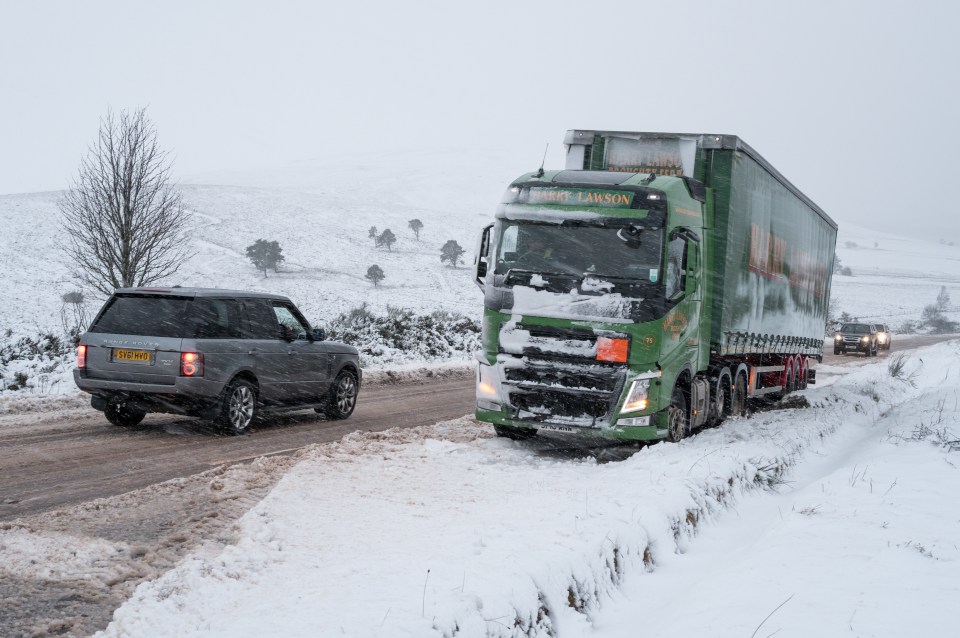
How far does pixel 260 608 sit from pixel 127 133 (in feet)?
66.4

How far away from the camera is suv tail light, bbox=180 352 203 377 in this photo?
32.0 feet

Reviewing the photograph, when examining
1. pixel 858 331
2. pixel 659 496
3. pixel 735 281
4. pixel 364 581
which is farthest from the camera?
pixel 858 331

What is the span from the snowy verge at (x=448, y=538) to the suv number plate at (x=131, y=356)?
259 centimetres

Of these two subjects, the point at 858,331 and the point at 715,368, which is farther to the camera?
the point at 858,331

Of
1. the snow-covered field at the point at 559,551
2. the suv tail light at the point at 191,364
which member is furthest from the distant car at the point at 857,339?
the suv tail light at the point at 191,364

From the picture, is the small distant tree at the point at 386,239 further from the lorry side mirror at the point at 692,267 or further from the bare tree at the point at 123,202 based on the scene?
the lorry side mirror at the point at 692,267

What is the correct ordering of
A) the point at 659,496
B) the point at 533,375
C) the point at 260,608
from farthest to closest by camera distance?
the point at 533,375 → the point at 659,496 → the point at 260,608

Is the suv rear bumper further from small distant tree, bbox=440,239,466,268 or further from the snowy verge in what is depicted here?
small distant tree, bbox=440,239,466,268

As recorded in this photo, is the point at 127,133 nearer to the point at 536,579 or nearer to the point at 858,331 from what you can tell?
the point at 536,579

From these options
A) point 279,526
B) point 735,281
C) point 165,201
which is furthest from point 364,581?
point 165,201

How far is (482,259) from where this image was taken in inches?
395

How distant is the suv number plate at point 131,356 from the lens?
387 inches

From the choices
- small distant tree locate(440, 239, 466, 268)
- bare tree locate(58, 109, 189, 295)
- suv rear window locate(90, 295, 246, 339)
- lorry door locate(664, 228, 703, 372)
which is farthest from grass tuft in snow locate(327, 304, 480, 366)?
small distant tree locate(440, 239, 466, 268)

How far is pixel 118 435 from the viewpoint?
32.7ft
